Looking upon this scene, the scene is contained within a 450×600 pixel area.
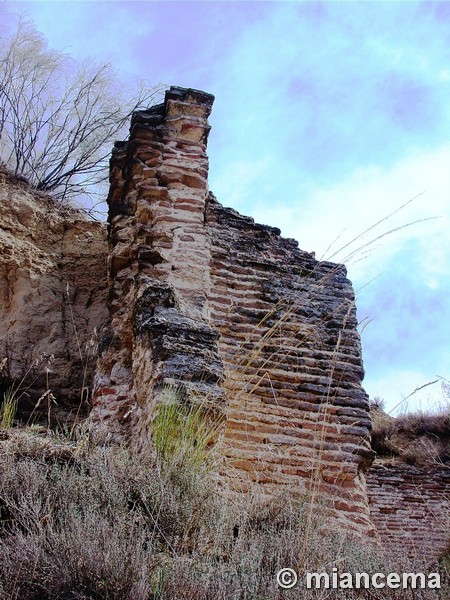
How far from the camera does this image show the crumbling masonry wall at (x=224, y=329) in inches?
199

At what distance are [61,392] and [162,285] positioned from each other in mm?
1501

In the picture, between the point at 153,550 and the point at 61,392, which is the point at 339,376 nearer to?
the point at 61,392

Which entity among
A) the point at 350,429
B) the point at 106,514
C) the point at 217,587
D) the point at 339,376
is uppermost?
the point at 339,376

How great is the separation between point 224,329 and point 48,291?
1769 mm

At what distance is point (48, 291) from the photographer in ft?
22.4

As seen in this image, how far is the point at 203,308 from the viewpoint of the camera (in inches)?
230

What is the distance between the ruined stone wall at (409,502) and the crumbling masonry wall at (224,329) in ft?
16.5

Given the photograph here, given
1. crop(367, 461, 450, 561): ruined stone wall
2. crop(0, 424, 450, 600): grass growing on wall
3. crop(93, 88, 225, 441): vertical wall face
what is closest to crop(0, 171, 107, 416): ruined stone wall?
crop(93, 88, 225, 441): vertical wall face

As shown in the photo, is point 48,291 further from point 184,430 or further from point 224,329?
point 184,430

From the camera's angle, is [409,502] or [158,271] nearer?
[158,271]

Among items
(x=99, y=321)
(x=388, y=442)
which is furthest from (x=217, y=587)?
(x=388, y=442)

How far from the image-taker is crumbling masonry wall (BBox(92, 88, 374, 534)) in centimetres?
506

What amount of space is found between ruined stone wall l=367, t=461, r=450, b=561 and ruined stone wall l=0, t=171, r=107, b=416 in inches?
224

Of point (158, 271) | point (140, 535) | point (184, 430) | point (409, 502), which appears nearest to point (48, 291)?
point (158, 271)
